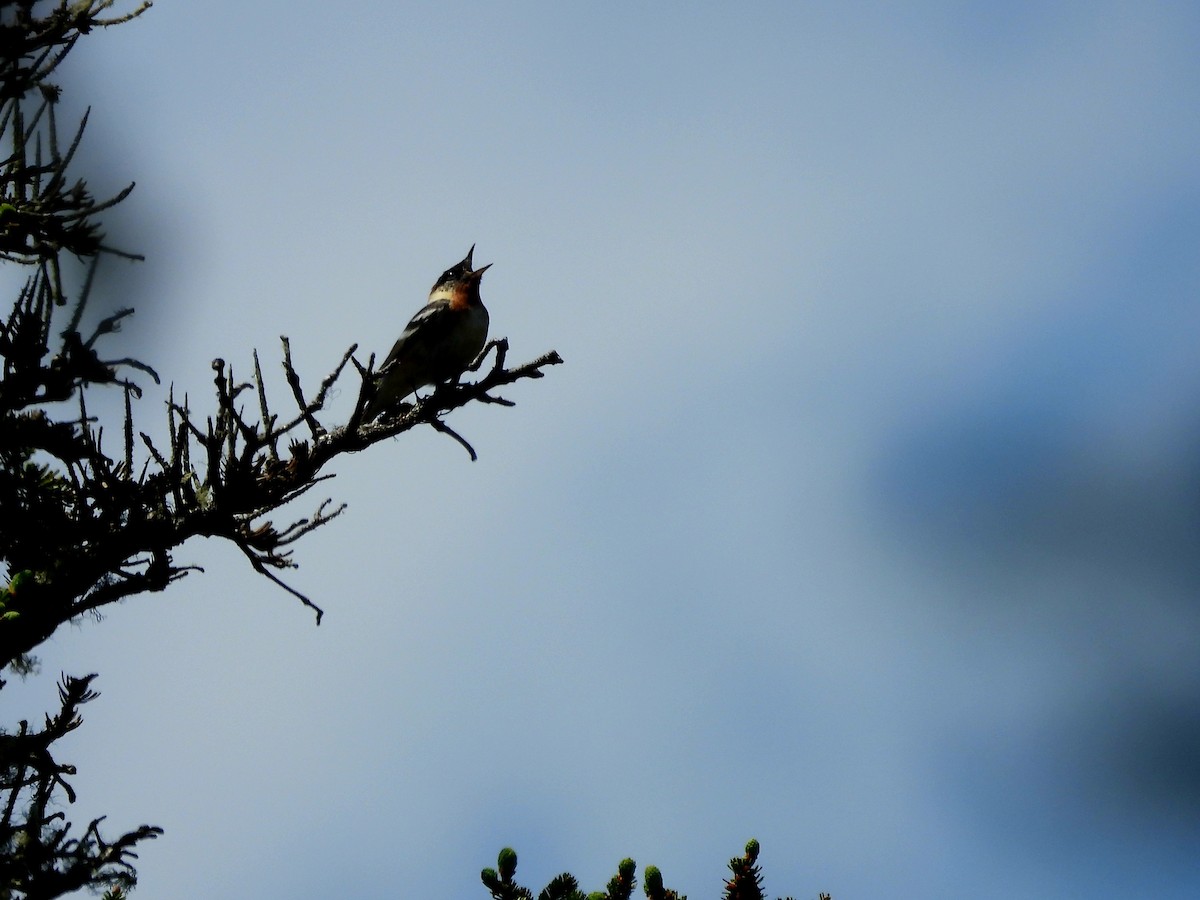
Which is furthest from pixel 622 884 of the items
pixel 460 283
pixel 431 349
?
pixel 460 283

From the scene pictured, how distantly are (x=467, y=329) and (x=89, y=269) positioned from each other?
9.25 ft

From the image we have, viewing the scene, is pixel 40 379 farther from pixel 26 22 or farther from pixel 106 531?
pixel 26 22

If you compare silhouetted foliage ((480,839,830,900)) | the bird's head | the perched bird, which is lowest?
silhouetted foliage ((480,839,830,900))

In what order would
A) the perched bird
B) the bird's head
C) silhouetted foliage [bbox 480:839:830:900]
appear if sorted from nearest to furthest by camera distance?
silhouetted foliage [bbox 480:839:830:900], the perched bird, the bird's head

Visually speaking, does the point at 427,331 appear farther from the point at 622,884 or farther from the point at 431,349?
the point at 622,884

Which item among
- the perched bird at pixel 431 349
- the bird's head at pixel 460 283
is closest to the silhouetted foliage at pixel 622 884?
the perched bird at pixel 431 349

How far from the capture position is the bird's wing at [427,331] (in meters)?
7.01

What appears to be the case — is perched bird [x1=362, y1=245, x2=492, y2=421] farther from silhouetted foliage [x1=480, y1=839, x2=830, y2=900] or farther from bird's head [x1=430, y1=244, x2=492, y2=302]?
silhouetted foliage [x1=480, y1=839, x2=830, y2=900]

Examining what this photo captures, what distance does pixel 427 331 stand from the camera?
23.2 ft

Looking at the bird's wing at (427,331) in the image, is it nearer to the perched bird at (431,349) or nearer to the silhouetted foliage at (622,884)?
the perched bird at (431,349)

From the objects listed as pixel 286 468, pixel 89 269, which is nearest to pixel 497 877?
pixel 286 468

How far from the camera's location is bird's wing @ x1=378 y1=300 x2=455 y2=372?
7012 millimetres

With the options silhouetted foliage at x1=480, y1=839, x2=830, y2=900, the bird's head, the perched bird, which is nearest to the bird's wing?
the perched bird

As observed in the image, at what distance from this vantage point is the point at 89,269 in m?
4.79
